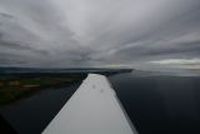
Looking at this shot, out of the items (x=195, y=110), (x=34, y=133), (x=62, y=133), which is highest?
(x=62, y=133)

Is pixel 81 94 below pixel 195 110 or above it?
above

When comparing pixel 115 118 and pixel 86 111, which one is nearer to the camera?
pixel 115 118

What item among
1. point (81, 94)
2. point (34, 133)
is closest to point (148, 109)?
point (34, 133)

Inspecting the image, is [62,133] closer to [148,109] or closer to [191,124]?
[191,124]

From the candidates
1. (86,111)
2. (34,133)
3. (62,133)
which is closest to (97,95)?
(86,111)

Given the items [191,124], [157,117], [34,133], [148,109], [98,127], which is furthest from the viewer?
[148,109]

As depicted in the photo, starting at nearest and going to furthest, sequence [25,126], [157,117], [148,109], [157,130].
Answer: [25,126] < [157,130] < [157,117] < [148,109]

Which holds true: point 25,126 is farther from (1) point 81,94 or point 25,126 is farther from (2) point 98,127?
(2) point 98,127
